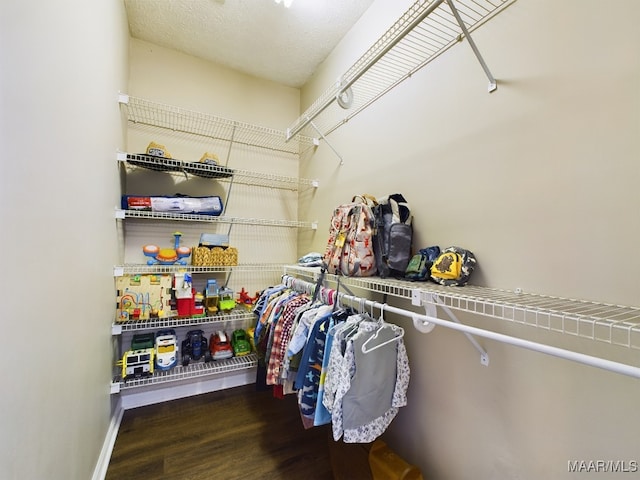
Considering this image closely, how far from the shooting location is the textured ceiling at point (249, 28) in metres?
1.80

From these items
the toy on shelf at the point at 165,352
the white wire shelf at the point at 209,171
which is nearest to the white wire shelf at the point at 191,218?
the white wire shelf at the point at 209,171

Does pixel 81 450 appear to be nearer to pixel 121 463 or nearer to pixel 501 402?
pixel 121 463

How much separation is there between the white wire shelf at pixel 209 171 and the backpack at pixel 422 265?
4.45 feet

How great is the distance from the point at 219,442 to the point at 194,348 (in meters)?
0.70

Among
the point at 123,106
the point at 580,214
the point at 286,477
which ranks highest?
the point at 123,106

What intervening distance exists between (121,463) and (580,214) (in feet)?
7.70

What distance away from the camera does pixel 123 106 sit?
1.87 meters

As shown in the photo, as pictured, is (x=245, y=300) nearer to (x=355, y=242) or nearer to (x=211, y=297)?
(x=211, y=297)

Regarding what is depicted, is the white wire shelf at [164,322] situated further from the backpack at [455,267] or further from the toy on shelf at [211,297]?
the backpack at [455,267]

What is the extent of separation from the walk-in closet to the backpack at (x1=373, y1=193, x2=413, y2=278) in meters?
0.02

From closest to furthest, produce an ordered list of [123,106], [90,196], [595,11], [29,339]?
[29,339] → [595,11] → [90,196] → [123,106]

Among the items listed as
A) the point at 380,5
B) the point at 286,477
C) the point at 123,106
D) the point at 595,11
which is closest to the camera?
the point at 595,11

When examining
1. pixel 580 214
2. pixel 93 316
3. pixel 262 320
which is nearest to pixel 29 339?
pixel 93 316

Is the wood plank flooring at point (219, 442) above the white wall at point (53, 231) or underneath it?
underneath
